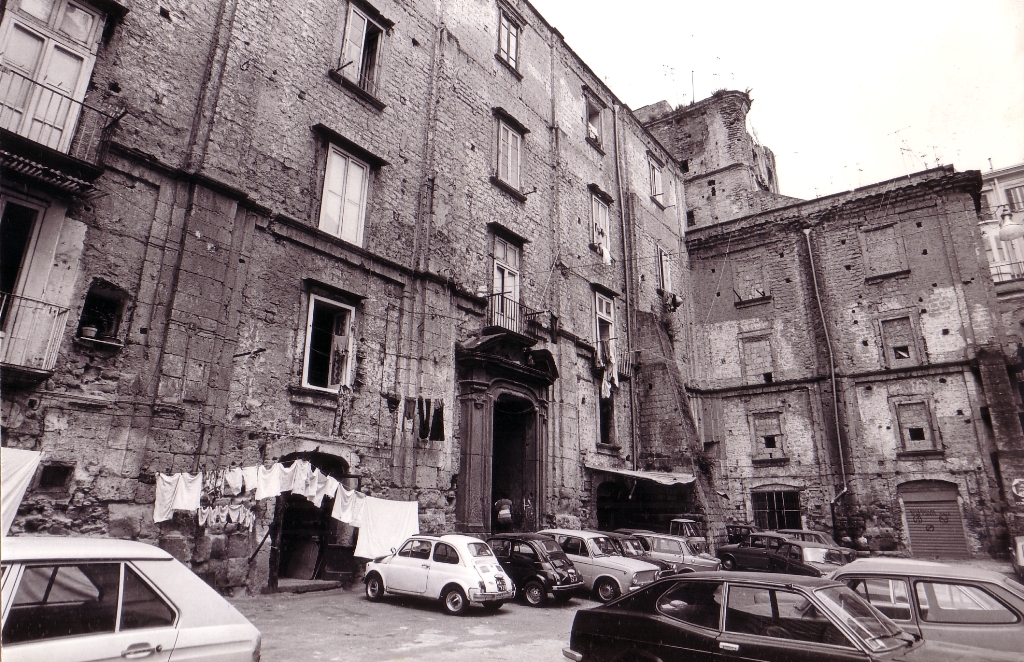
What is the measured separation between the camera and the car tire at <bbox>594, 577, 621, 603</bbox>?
454 inches

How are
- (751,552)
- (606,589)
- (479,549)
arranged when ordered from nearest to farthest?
(479,549)
(606,589)
(751,552)

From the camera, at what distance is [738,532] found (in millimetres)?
19562

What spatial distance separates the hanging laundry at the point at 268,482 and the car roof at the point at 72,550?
21.3 feet

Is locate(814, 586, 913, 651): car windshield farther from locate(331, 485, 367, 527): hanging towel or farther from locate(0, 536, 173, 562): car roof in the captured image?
locate(331, 485, 367, 527): hanging towel

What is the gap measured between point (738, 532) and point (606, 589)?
32.5 feet

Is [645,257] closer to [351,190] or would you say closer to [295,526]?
[351,190]

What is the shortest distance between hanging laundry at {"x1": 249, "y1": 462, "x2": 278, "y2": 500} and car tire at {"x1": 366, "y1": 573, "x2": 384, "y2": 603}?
2421mm

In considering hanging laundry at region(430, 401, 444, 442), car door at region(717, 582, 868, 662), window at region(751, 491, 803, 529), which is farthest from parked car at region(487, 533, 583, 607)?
window at region(751, 491, 803, 529)

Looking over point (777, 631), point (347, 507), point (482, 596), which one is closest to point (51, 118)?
point (347, 507)

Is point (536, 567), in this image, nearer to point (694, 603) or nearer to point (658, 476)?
point (694, 603)

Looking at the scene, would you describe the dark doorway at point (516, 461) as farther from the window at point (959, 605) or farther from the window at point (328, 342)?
the window at point (959, 605)

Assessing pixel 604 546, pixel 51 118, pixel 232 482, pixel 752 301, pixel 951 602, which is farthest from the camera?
pixel 752 301

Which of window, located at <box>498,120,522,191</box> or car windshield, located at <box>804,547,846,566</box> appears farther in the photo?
window, located at <box>498,120,522,191</box>

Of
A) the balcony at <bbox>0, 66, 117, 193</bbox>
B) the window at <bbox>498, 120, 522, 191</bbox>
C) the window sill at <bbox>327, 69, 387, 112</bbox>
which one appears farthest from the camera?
the window at <bbox>498, 120, 522, 191</bbox>
